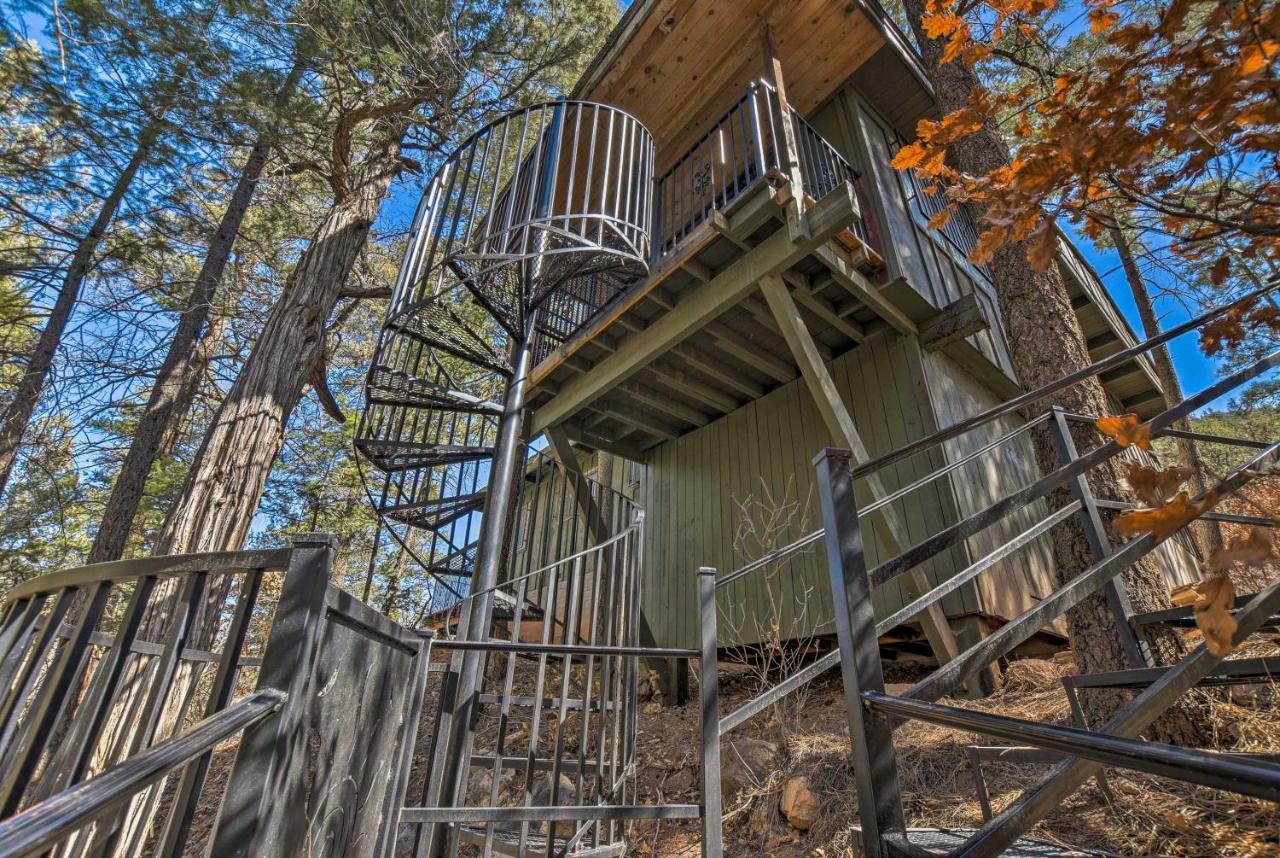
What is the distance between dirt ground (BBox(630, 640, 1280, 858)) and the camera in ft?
5.57

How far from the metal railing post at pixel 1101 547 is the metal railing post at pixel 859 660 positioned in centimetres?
126

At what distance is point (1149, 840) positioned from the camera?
1.71 meters

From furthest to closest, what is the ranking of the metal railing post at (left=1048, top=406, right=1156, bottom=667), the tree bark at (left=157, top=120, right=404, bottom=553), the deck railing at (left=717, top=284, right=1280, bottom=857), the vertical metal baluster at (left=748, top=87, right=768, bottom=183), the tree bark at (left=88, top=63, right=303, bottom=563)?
the tree bark at (left=88, top=63, right=303, bottom=563) → the vertical metal baluster at (left=748, top=87, right=768, bottom=183) → the tree bark at (left=157, top=120, right=404, bottom=553) → the metal railing post at (left=1048, top=406, right=1156, bottom=667) → the deck railing at (left=717, top=284, right=1280, bottom=857)

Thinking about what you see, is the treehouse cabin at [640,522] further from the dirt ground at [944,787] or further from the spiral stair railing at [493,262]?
the dirt ground at [944,787]

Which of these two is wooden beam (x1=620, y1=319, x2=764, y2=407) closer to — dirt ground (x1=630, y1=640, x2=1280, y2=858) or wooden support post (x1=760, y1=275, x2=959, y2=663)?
wooden support post (x1=760, y1=275, x2=959, y2=663)

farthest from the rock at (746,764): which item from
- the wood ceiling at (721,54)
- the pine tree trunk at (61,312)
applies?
the pine tree trunk at (61,312)

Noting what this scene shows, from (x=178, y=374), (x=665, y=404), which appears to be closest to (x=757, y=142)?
(x=665, y=404)

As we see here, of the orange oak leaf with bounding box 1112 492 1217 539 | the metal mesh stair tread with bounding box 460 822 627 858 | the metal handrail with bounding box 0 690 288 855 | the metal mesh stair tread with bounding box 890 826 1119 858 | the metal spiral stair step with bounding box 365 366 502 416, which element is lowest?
the metal mesh stair tread with bounding box 460 822 627 858

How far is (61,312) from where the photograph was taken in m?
6.04

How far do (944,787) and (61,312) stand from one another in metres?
8.63

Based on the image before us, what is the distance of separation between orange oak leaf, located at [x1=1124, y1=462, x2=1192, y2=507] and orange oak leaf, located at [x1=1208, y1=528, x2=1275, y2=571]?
0.47ft

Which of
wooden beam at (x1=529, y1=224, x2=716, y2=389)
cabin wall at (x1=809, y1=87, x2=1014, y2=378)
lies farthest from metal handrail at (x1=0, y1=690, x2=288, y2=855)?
cabin wall at (x1=809, y1=87, x2=1014, y2=378)

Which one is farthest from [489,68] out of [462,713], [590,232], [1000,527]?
[1000,527]

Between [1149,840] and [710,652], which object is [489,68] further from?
[1149,840]
